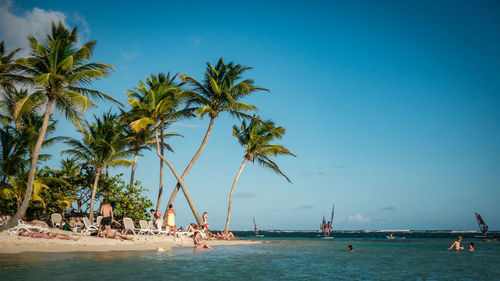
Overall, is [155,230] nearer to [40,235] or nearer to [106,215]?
[106,215]

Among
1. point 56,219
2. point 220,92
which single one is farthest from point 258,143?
point 56,219

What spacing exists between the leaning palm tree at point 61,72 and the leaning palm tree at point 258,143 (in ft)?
39.5

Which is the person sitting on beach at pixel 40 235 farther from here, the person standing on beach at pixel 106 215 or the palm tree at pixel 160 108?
the palm tree at pixel 160 108

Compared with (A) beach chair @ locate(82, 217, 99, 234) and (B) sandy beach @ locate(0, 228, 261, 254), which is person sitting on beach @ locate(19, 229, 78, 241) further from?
(A) beach chair @ locate(82, 217, 99, 234)

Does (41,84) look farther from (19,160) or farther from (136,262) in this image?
(136,262)

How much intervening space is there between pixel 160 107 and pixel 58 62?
7.49 m

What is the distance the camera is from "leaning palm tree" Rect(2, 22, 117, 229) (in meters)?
15.3

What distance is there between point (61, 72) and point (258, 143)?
1417 centimetres

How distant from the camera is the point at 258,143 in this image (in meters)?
26.1

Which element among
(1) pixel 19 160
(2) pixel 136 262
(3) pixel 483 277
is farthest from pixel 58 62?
(3) pixel 483 277

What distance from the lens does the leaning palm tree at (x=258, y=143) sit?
85.2 feet

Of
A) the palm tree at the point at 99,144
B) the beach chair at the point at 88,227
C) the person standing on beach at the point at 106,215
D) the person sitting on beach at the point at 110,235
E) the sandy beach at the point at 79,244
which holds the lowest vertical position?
the sandy beach at the point at 79,244

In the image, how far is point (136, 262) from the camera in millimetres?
10547

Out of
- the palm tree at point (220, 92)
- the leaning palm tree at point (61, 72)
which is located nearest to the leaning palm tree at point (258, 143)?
the palm tree at point (220, 92)
